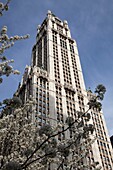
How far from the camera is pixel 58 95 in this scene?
59.5 m

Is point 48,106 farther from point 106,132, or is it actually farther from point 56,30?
point 56,30

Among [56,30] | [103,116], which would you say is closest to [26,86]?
[103,116]

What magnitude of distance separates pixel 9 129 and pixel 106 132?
50.5 meters

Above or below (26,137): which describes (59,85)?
above

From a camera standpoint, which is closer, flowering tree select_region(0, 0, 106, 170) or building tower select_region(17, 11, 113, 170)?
flowering tree select_region(0, 0, 106, 170)

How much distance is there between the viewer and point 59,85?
62719mm

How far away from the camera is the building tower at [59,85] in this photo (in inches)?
2057

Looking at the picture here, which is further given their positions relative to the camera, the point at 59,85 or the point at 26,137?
the point at 59,85

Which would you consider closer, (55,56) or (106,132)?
(106,132)

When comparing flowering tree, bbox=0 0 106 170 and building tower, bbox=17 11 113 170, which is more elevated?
building tower, bbox=17 11 113 170

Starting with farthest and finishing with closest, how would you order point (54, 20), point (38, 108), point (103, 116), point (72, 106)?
point (54, 20) → point (103, 116) → point (72, 106) → point (38, 108)

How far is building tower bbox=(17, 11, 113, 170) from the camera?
52.3 m

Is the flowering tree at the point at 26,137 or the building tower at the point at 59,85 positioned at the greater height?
the building tower at the point at 59,85

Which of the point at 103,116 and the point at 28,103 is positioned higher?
the point at 103,116
